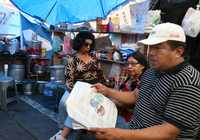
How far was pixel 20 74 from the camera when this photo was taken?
1089cm

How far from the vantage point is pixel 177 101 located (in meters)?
2.29

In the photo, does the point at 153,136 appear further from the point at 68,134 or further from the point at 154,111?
the point at 68,134

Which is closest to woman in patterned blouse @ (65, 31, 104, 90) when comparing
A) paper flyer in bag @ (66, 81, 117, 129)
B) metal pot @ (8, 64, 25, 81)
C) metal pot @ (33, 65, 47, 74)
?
paper flyer in bag @ (66, 81, 117, 129)

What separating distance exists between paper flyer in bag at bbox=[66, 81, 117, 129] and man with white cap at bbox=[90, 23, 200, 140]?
15 centimetres

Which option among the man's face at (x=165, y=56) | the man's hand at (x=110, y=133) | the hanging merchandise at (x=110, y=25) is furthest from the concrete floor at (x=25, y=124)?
the man's face at (x=165, y=56)

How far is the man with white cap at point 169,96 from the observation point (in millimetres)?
2283

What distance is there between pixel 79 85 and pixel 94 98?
8.2 inches

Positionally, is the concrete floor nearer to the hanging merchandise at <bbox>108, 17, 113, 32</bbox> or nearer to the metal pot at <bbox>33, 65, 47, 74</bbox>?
the metal pot at <bbox>33, 65, 47, 74</bbox>

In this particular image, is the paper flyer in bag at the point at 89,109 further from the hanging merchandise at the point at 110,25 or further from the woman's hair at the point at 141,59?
the hanging merchandise at the point at 110,25

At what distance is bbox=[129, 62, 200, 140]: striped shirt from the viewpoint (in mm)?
2281

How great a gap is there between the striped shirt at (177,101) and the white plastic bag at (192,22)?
1032 mm

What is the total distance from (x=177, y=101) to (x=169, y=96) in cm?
8

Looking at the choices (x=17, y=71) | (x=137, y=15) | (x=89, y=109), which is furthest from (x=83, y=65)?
(x=17, y=71)

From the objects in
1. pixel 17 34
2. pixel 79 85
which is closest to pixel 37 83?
pixel 17 34
